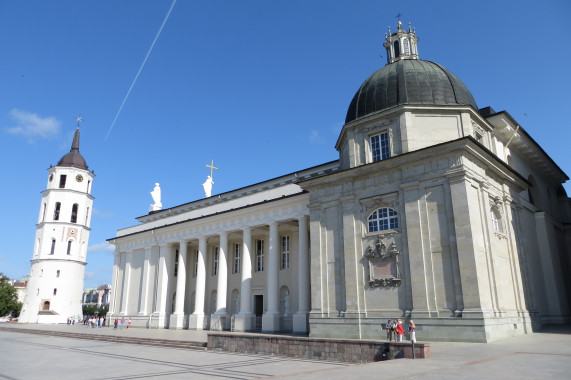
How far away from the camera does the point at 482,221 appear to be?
20.5m

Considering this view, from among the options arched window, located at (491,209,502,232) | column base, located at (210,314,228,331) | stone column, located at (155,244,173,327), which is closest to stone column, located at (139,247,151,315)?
stone column, located at (155,244,173,327)

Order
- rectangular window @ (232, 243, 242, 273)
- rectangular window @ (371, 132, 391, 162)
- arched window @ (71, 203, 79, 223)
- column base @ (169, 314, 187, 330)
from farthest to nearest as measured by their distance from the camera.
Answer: arched window @ (71, 203, 79, 223) → rectangular window @ (232, 243, 242, 273) → column base @ (169, 314, 187, 330) → rectangular window @ (371, 132, 391, 162)

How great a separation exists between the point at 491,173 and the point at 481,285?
7.14 m

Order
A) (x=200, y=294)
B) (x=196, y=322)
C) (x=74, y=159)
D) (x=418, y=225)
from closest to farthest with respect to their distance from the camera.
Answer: (x=418, y=225) → (x=196, y=322) → (x=200, y=294) → (x=74, y=159)

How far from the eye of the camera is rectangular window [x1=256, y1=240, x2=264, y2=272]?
117 ft

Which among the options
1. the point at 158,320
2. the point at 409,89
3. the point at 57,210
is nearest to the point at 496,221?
the point at 409,89

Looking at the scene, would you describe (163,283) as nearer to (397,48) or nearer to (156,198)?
(156,198)

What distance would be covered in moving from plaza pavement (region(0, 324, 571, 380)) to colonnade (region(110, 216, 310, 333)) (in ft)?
34.1

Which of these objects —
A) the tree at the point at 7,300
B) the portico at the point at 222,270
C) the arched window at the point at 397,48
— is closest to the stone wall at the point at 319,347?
the portico at the point at 222,270

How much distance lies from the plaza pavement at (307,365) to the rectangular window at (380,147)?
10.5 metres

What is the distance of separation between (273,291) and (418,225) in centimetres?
1337

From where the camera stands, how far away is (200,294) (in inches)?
1423

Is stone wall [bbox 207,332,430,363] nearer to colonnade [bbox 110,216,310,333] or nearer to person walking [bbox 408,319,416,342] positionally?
person walking [bbox 408,319,416,342]

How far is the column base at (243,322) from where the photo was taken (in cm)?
3120
